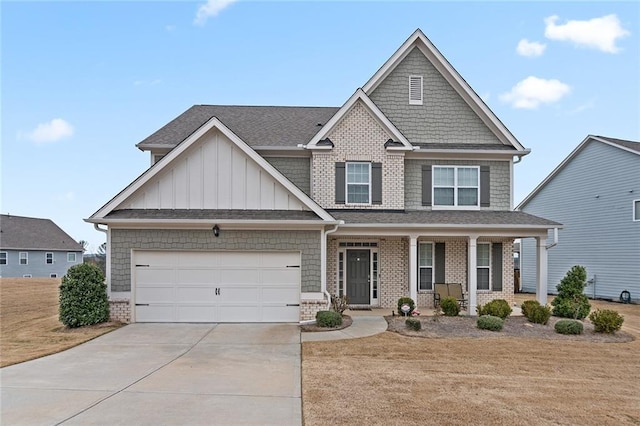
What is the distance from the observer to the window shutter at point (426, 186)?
1664 cm

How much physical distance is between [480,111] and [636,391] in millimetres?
11609

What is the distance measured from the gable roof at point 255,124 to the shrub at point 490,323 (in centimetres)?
839

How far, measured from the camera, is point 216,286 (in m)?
13.6

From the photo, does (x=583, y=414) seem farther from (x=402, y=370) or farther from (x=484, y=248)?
(x=484, y=248)

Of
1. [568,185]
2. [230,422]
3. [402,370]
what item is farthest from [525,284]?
[230,422]

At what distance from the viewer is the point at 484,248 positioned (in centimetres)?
1700

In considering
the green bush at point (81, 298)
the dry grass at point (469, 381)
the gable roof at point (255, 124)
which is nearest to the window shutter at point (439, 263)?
the dry grass at point (469, 381)

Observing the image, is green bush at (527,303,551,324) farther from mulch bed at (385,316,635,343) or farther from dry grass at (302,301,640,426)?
dry grass at (302,301,640,426)

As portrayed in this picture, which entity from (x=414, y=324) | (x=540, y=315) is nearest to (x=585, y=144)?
(x=540, y=315)

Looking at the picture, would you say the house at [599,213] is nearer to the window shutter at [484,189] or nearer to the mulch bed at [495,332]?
the window shutter at [484,189]

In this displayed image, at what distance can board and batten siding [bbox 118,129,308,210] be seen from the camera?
532 inches

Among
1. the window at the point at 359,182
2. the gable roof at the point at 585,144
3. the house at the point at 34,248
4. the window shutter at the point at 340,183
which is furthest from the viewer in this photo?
the house at the point at 34,248

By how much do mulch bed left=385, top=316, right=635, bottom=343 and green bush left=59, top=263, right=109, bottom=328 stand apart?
26.9 feet

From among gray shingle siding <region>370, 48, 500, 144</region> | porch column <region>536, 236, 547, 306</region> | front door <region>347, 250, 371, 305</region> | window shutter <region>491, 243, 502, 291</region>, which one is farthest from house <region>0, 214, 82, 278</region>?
porch column <region>536, 236, 547, 306</region>
